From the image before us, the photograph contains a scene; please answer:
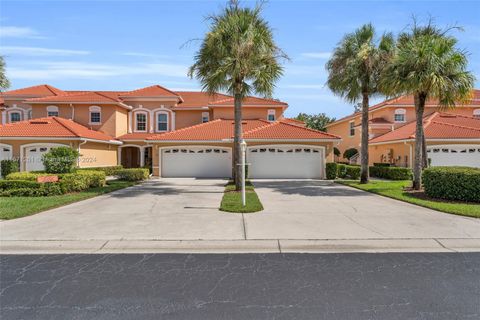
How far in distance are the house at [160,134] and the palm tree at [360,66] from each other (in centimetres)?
431

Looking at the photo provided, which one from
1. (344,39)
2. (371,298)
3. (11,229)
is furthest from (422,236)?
(344,39)

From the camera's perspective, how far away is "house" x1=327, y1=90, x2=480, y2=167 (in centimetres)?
2325

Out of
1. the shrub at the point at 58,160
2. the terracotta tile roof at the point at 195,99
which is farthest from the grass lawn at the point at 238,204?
the terracotta tile roof at the point at 195,99

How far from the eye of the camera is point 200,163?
80.4 ft

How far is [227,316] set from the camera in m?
3.92

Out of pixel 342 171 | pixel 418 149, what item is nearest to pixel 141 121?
pixel 342 171

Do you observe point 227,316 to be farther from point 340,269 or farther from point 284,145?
point 284,145

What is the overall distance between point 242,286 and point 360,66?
16.8 metres

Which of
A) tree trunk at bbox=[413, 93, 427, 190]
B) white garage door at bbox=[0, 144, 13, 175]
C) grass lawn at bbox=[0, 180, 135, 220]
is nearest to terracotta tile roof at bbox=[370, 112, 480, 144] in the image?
tree trunk at bbox=[413, 93, 427, 190]

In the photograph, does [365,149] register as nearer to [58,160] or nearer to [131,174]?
[131,174]

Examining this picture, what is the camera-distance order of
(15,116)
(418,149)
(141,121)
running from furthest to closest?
1. (15,116)
2. (141,121)
3. (418,149)

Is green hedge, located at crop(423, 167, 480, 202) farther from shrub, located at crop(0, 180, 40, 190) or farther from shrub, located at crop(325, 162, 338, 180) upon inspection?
shrub, located at crop(0, 180, 40, 190)

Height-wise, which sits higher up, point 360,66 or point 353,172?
point 360,66

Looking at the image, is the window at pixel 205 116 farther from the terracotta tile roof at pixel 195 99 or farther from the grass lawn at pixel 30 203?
the grass lawn at pixel 30 203
